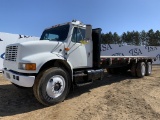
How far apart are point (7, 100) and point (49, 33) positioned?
2.81 m

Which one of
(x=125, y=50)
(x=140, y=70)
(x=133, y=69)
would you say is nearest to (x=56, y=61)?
(x=133, y=69)

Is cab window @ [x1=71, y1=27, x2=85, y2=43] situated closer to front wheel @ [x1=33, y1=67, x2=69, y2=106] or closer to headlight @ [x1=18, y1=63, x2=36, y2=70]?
front wheel @ [x1=33, y1=67, x2=69, y2=106]

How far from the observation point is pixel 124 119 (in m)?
5.00

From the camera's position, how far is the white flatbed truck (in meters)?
5.75

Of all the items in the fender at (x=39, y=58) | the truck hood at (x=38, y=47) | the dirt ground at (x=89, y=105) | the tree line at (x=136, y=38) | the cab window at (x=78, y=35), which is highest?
the tree line at (x=136, y=38)

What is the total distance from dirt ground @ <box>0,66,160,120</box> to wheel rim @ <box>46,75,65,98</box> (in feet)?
1.15

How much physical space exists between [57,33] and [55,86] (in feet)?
6.68

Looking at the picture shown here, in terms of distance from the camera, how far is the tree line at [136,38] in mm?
57366

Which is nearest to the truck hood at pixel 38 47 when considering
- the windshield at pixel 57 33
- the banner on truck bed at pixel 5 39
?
the windshield at pixel 57 33

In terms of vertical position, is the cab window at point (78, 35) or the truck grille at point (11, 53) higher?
the cab window at point (78, 35)

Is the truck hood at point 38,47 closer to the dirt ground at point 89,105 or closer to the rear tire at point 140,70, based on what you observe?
the dirt ground at point 89,105

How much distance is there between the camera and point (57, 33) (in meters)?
7.22

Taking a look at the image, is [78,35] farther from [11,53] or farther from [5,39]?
[5,39]

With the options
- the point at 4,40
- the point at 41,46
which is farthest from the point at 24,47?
the point at 4,40
